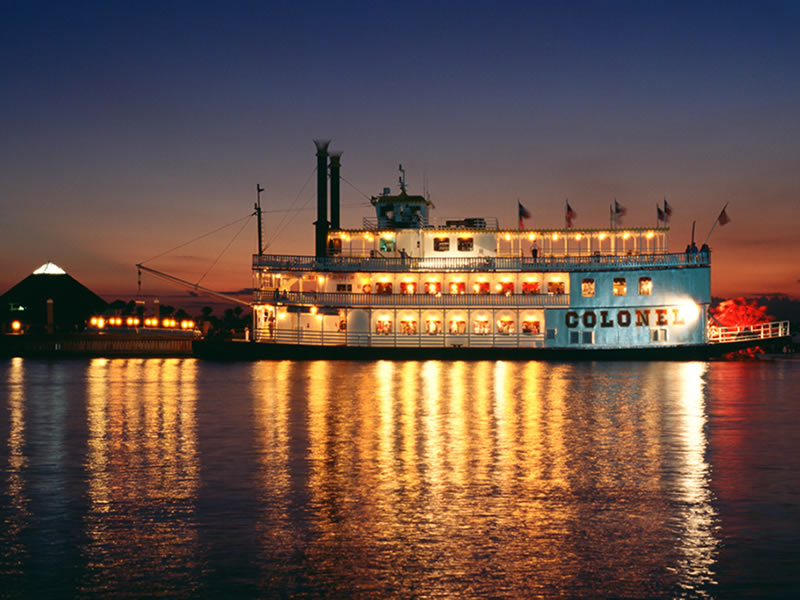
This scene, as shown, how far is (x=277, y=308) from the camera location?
61.1 metres

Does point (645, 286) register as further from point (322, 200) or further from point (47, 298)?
point (47, 298)

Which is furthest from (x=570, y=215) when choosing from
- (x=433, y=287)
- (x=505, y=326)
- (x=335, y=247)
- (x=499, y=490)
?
(x=499, y=490)

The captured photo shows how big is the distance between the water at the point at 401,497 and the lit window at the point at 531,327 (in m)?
25.9

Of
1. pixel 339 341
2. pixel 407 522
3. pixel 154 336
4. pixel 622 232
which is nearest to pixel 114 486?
pixel 407 522

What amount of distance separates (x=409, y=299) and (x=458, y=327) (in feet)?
12.9

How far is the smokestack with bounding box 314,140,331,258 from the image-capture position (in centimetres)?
6506

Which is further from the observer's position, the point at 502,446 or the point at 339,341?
the point at 339,341

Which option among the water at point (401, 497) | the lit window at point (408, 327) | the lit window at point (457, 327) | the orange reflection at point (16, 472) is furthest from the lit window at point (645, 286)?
the orange reflection at point (16, 472)

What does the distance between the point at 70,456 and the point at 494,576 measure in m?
12.8

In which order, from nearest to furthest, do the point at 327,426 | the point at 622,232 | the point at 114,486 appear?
the point at 114,486
the point at 327,426
the point at 622,232

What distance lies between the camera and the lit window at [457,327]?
2367 inches

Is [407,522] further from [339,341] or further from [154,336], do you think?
[154,336]

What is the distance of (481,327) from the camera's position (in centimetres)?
6006

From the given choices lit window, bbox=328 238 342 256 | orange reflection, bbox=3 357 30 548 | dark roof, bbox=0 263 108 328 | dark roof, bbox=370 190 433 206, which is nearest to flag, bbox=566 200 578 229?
dark roof, bbox=370 190 433 206
